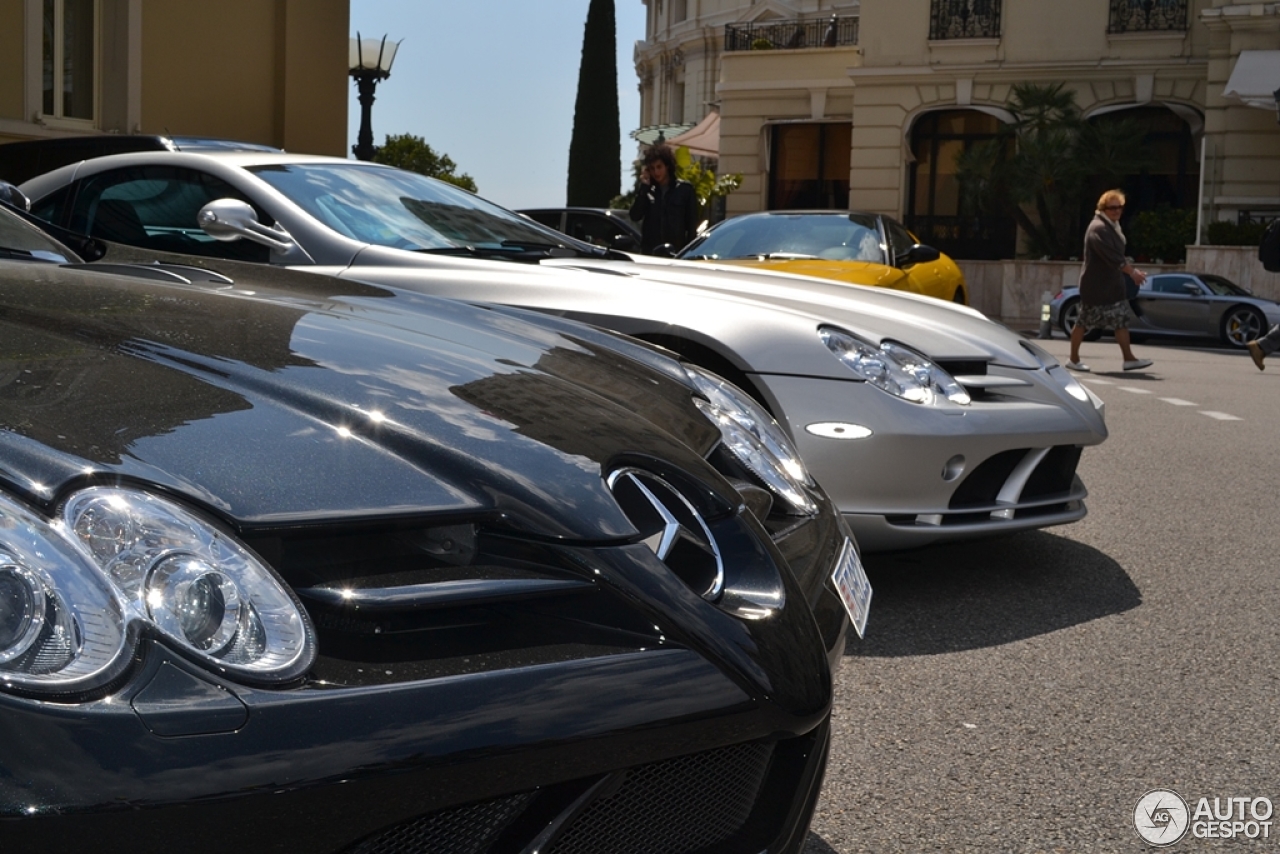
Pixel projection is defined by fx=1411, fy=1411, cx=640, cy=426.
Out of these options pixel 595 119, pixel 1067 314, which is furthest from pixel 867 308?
pixel 595 119

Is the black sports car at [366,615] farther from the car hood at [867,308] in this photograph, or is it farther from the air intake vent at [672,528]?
the car hood at [867,308]

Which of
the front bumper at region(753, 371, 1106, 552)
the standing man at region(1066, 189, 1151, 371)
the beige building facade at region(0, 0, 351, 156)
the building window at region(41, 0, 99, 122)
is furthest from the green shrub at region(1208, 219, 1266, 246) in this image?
the front bumper at region(753, 371, 1106, 552)

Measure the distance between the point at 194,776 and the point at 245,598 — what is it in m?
0.18

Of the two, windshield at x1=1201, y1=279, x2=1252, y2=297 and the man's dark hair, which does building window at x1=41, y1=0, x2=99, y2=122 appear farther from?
windshield at x1=1201, y1=279, x2=1252, y2=297

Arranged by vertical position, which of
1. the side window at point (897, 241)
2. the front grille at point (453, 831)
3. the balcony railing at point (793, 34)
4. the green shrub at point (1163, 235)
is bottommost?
the front grille at point (453, 831)

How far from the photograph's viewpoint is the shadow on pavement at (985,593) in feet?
12.3

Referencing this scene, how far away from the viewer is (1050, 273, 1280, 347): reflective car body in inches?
742

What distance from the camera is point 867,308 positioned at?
442 centimetres

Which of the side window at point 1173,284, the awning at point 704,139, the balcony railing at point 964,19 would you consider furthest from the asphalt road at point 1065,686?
the awning at point 704,139

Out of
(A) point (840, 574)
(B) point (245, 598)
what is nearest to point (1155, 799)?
(A) point (840, 574)

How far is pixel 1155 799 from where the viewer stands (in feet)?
8.70

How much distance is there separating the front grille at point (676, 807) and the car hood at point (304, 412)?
0.90 feet

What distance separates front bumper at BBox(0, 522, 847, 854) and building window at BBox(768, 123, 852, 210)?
31.3 m

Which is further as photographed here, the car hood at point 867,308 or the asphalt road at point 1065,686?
the car hood at point 867,308
